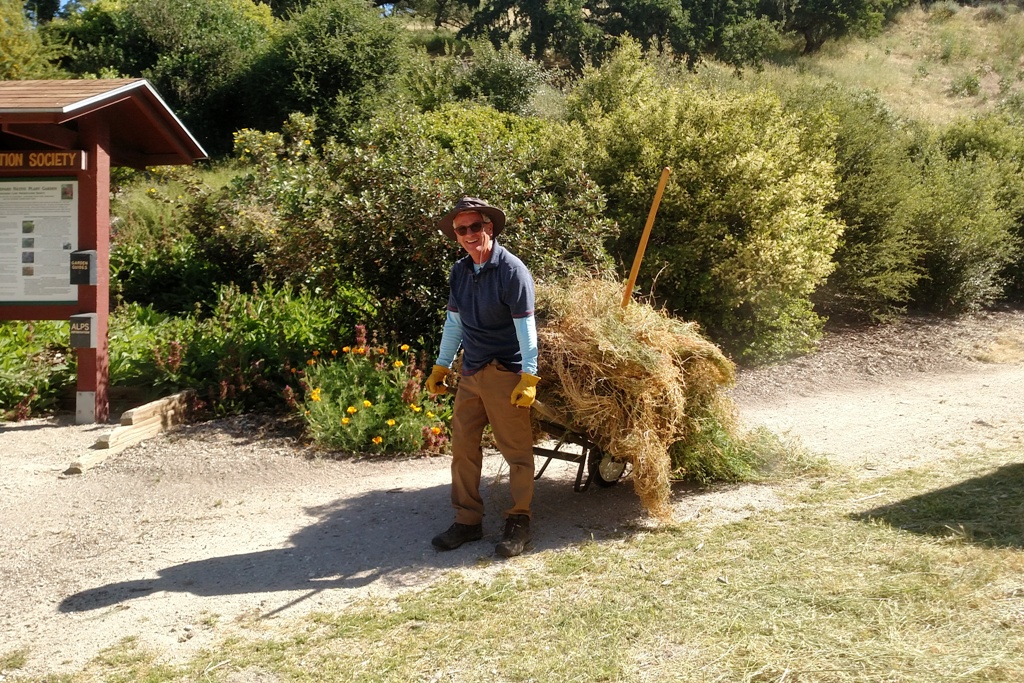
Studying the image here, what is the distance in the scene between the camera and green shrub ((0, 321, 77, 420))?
838 centimetres

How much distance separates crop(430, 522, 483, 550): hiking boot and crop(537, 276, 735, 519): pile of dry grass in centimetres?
86

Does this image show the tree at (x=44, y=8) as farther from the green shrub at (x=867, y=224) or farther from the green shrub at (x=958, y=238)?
the green shrub at (x=958, y=238)

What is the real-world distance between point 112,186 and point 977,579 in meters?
13.5

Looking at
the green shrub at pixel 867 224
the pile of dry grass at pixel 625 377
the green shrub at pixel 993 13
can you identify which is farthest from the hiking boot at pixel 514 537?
the green shrub at pixel 993 13

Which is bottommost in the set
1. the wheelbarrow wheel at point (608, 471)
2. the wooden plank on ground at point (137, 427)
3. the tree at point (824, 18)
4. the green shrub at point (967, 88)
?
the wooden plank on ground at point (137, 427)

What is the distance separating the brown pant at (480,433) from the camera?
17.4ft

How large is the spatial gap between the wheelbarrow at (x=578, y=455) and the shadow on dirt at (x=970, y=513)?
Result: 1540 mm

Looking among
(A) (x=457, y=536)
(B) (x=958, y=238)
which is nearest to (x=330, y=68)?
(B) (x=958, y=238)

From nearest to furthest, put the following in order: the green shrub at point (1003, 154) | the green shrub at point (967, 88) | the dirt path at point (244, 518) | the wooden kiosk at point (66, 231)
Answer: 1. the dirt path at point (244, 518)
2. the wooden kiosk at point (66, 231)
3. the green shrub at point (1003, 154)
4. the green shrub at point (967, 88)

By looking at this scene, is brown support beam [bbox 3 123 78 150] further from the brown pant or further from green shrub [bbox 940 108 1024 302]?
green shrub [bbox 940 108 1024 302]

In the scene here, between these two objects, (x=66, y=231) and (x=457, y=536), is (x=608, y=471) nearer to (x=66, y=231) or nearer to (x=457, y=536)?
(x=457, y=536)

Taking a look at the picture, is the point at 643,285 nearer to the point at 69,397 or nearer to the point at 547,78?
the point at 69,397

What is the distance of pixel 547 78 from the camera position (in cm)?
2516

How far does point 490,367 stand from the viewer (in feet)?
17.5
